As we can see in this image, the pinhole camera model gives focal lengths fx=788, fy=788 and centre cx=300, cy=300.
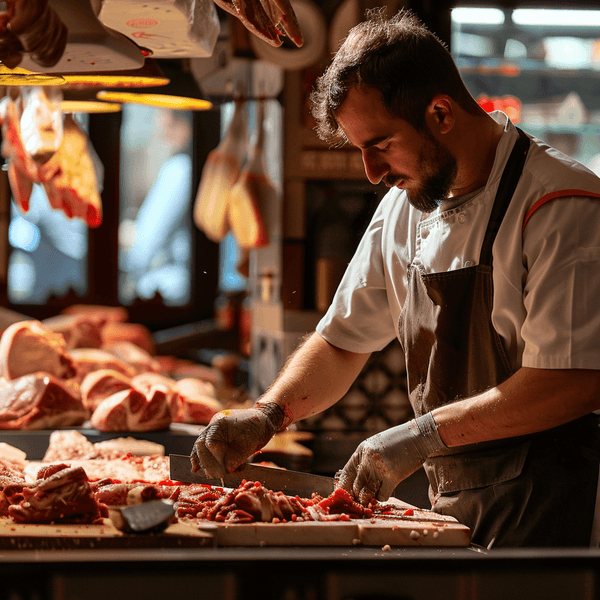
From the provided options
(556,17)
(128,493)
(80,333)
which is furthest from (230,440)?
(556,17)

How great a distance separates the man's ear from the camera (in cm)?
192

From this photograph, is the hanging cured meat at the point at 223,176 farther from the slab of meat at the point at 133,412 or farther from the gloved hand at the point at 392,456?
the gloved hand at the point at 392,456

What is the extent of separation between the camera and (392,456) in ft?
6.14

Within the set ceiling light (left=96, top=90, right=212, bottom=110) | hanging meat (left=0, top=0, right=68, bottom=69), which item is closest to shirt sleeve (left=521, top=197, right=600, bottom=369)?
hanging meat (left=0, top=0, right=68, bottom=69)

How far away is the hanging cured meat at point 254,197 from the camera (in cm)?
464

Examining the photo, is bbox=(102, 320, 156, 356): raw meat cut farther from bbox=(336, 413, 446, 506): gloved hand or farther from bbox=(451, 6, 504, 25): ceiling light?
bbox=(336, 413, 446, 506): gloved hand

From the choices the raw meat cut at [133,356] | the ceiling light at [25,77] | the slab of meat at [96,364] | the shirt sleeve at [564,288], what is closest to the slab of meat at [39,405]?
the slab of meat at [96,364]

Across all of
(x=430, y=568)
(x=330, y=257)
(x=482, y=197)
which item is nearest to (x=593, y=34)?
(x=330, y=257)

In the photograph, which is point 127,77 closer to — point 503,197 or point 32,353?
point 503,197

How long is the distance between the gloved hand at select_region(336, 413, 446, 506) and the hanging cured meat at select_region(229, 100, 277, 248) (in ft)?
9.24

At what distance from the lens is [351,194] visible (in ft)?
14.5

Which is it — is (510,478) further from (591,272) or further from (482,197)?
(482,197)

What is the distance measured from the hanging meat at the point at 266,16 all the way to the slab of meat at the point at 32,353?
2042mm

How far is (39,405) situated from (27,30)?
1737mm
